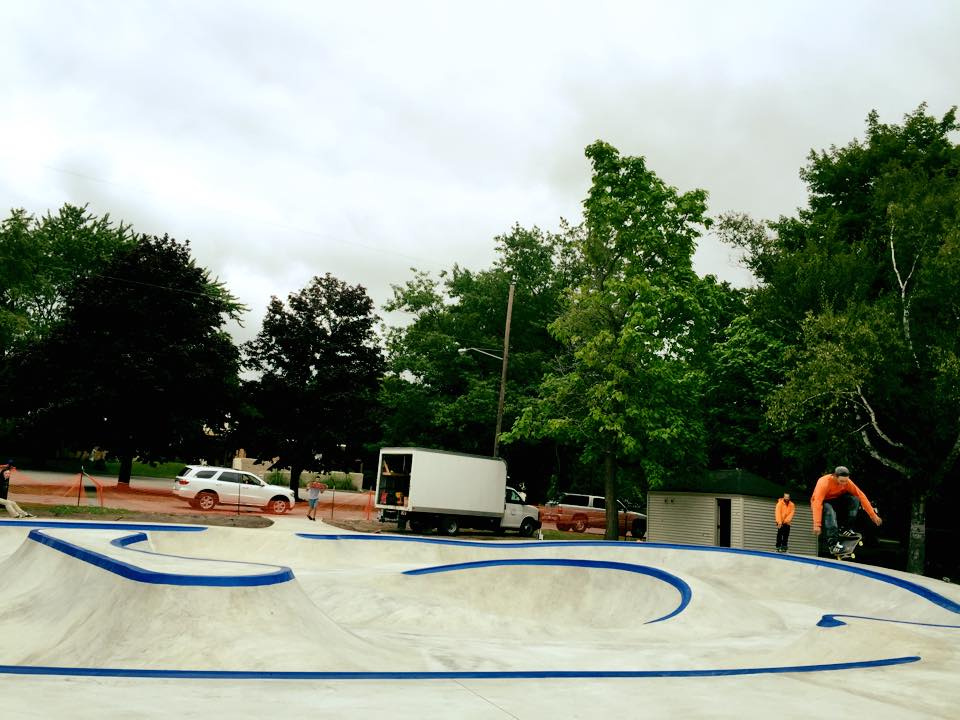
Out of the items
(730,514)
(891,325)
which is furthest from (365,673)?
(730,514)

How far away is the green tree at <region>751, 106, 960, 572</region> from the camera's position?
22734 mm

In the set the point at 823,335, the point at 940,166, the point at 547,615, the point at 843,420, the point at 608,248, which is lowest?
the point at 547,615

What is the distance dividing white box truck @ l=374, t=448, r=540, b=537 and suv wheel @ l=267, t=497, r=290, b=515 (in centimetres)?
587

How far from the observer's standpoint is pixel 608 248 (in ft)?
94.8

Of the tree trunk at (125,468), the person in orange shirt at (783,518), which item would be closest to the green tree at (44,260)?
the tree trunk at (125,468)

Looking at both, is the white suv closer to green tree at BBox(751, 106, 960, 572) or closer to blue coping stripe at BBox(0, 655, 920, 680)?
green tree at BBox(751, 106, 960, 572)

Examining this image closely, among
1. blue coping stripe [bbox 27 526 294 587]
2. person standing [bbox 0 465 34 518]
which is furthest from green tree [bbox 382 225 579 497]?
blue coping stripe [bbox 27 526 294 587]

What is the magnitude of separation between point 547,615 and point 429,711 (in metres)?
9.07

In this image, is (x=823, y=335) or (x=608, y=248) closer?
(x=823, y=335)

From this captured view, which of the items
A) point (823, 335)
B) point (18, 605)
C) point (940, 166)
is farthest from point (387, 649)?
point (940, 166)

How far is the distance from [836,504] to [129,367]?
110ft

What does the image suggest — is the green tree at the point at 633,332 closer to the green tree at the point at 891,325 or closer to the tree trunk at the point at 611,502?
the tree trunk at the point at 611,502

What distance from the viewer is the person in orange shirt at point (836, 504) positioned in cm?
1184

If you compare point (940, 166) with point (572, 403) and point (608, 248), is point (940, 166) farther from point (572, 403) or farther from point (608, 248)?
point (572, 403)
